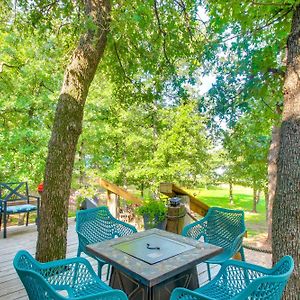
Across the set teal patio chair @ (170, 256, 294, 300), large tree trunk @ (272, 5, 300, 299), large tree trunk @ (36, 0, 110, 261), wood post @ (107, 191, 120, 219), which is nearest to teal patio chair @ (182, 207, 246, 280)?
large tree trunk @ (272, 5, 300, 299)

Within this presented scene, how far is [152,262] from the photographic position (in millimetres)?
1635

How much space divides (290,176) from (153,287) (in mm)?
1404

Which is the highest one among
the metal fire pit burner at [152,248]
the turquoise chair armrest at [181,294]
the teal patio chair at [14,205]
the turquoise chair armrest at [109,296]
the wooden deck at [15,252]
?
the metal fire pit burner at [152,248]

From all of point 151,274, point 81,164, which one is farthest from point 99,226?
point 81,164

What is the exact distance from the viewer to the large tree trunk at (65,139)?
2590 mm

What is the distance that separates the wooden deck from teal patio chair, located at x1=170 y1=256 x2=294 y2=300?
860 millimetres

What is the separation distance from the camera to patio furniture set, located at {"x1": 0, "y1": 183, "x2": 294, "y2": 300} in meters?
1.26

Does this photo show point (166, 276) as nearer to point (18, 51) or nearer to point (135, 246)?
point (135, 246)

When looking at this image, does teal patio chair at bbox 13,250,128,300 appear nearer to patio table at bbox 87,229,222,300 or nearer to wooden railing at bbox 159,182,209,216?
patio table at bbox 87,229,222,300

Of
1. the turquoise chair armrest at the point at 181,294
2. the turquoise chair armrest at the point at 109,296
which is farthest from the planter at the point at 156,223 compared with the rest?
the turquoise chair armrest at the point at 109,296

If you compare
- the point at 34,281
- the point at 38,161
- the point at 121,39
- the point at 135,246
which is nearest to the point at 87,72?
the point at 121,39

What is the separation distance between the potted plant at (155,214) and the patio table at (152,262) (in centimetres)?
112

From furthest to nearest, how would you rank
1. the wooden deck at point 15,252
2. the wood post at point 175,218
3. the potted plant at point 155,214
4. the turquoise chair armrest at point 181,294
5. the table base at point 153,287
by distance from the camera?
the potted plant at point 155,214, the wood post at point 175,218, the wooden deck at point 15,252, the table base at point 153,287, the turquoise chair armrest at point 181,294

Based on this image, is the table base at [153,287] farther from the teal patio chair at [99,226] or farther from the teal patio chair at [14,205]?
the teal patio chair at [14,205]
